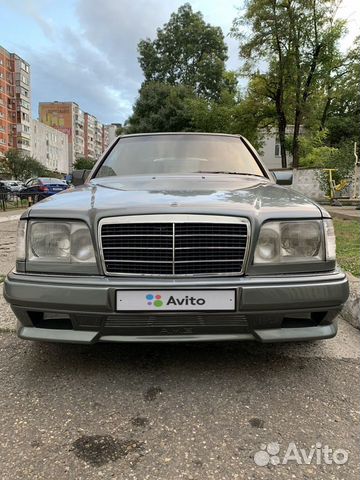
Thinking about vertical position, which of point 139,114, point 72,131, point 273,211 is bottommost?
point 273,211

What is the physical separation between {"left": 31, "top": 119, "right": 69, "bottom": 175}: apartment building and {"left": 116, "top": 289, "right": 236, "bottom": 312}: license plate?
9328 centimetres

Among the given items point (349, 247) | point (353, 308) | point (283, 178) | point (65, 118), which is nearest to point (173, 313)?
point (353, 308)

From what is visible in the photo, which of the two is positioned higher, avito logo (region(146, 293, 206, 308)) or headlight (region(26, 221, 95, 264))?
headlight (region(26, 221, 95, 264))

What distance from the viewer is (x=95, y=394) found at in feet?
7.93

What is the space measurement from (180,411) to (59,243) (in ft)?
3.66

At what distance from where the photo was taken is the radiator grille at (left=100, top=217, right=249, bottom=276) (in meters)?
2.35

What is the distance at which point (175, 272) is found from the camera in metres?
2.36

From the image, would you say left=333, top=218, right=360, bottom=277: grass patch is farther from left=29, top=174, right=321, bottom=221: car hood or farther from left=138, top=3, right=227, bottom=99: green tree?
left=138, top=3, right=227, bottom=99: green tree

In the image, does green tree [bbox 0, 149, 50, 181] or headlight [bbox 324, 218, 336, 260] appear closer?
headlight [bbox 324, 218, 336, 260]

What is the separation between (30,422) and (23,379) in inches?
20.2

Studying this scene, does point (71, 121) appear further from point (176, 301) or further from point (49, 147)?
point (176, 301)

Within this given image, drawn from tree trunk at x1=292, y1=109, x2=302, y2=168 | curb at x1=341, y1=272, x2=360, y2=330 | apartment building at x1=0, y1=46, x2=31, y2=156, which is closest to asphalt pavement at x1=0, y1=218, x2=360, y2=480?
curb at x1=341, y1=272, x2=360, y2=330

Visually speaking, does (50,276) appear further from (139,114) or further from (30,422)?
(139,114)

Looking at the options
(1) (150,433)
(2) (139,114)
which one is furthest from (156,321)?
(2) (139,114)
